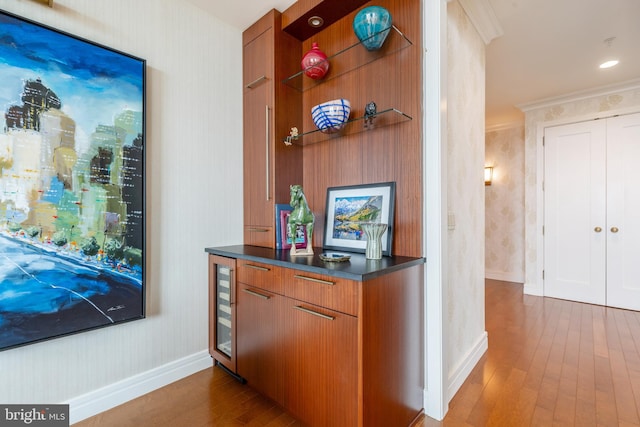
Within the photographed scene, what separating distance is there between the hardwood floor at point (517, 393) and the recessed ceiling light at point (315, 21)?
8.37ft

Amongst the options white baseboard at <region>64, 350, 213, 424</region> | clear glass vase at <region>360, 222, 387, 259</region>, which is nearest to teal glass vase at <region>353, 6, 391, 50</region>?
clear glass vase at <region>360, 222, 387, 259</region>

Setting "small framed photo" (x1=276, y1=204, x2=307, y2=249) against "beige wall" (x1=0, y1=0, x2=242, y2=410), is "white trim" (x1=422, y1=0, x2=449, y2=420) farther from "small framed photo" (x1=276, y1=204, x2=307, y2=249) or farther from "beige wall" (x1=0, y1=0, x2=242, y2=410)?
"beige wall" (x1=0, y1=0, x2=242, y2=410)

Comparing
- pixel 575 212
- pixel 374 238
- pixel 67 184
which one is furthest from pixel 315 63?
pixel 575 212

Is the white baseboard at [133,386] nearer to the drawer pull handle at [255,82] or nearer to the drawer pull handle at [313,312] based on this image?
the drawer pull handle at [313,312]

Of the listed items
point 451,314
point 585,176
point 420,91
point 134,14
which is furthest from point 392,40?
point 585,176

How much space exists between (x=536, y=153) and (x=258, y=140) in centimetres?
403

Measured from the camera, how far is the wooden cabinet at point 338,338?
1.21 m

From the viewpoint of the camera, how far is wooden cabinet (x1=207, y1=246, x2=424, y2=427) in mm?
1207

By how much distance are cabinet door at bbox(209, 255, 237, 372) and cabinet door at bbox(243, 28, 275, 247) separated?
340mm

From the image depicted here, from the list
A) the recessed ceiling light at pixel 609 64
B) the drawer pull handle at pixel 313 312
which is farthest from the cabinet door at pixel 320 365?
the recessed ceiling light at pixel 609 64

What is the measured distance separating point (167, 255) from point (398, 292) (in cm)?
154

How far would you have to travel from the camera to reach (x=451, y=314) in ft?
5.92

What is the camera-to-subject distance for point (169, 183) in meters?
Answer: 1.95

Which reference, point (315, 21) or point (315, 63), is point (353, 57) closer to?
point (315, 63)
